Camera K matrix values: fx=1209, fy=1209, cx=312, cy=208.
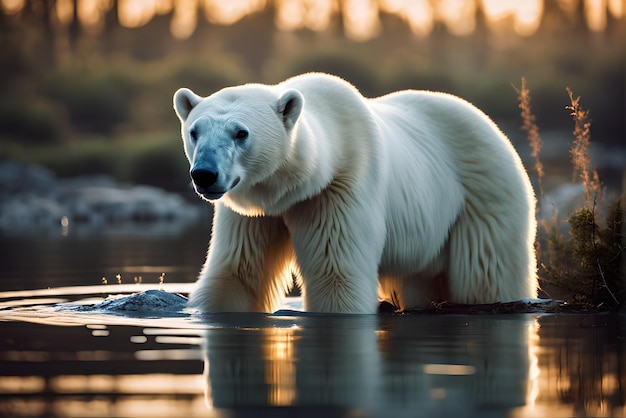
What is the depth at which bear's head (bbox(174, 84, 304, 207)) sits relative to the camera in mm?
5355

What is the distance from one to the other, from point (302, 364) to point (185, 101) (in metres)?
2.10

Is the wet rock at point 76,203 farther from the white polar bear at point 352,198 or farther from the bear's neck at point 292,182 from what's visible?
the bear's neck at point 292,182

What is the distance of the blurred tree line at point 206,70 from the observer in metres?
25.7

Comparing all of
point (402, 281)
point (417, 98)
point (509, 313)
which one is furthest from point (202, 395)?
point (417, 98)

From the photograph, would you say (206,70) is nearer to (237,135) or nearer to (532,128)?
(532,128)

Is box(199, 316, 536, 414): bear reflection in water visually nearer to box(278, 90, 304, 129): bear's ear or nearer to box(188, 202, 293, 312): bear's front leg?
box(188, 202, 293, 312): bear's front leg

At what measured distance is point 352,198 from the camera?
604 cm

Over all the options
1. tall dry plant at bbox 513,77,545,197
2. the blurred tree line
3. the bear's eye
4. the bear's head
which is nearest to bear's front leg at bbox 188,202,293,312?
the bear's head

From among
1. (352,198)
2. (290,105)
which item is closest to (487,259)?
(352,198)

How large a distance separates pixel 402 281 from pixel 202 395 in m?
3.63

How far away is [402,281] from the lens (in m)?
7.11

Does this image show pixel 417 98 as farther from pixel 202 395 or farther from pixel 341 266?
pixel 202 395

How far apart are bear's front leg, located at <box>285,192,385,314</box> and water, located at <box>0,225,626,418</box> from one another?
0.12 metres

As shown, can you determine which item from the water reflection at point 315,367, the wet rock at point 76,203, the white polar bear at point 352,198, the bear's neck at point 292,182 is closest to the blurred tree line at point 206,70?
the wet rock at point 76,203
